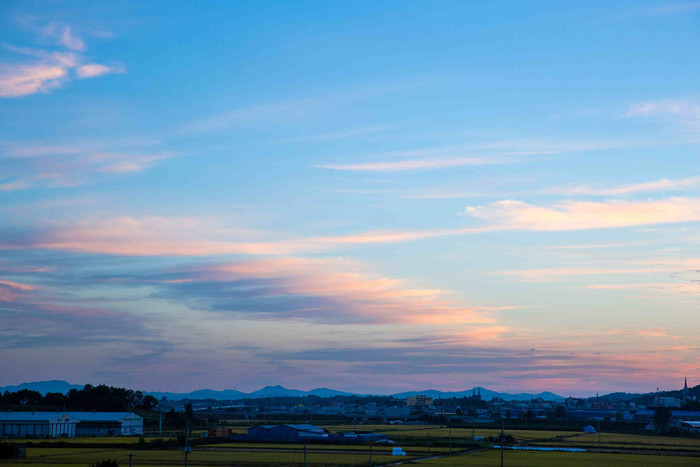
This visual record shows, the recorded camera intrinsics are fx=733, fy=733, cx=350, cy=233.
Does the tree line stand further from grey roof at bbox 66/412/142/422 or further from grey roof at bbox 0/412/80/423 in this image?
grey roof at bbox 0/412/80/423

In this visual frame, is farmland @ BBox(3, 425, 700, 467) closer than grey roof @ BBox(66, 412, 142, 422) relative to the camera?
Yes

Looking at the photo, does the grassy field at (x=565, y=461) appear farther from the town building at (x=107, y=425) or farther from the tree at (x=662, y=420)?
the tree at (x=662, y=420)

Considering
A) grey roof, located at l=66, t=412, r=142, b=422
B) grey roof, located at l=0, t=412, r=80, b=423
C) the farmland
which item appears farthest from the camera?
grey roof, located at l=66, t=412, r=142, b=422

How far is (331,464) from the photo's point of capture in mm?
53062

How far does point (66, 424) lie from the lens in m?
95.5

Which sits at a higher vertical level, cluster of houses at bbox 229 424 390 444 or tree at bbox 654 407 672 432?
cluster of houses at bbox 229 424 390 444

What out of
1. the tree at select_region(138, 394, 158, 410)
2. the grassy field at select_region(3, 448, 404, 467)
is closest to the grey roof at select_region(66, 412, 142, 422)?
the grassy field at select_region(3, 448, 404, 467)

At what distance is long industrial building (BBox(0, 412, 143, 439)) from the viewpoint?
89.4 m

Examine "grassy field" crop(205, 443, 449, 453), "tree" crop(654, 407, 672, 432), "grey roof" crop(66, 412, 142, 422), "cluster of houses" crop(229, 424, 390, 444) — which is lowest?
"tree" crop(654, 407, 672, 432)

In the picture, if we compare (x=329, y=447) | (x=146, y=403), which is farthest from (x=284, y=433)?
(x=146, y=403)

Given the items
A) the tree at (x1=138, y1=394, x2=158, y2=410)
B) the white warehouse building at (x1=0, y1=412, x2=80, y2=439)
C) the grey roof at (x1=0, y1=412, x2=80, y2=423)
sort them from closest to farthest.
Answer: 1. the white warehouse building at (x1=0, y1=412, x2=80, y2=439)
2. the grey roof at (x1=0, y1=412, x2=80, y2=423)
3. the tree at (x1=138, y1=394, x2=158, y2=410)

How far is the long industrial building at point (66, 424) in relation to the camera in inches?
3519

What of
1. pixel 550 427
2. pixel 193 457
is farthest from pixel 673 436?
pixel 193 457

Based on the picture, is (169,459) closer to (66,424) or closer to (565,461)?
(565,461)
